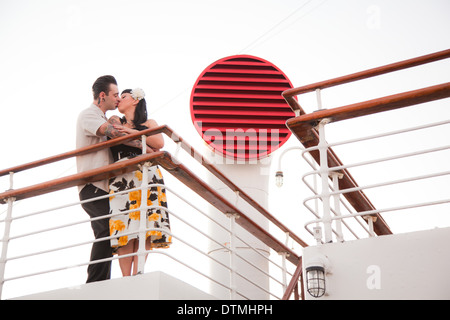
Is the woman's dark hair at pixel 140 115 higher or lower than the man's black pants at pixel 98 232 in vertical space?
higher

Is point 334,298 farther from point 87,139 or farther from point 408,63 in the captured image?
point 87,139

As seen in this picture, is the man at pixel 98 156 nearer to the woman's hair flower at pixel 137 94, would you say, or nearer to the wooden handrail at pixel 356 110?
the woman's hair flower at pixel 137 94

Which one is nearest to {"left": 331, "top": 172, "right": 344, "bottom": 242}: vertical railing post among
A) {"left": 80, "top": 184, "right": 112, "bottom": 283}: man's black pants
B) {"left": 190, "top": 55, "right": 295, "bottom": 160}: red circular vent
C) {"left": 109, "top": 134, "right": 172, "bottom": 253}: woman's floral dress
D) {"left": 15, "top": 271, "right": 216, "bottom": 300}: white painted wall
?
{"left": 15, "top": 271, "right": 216, "bottom": 300}: white painted wall

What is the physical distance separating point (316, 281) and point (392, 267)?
450 mm

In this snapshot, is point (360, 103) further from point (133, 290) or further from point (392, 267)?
point (133, 290)

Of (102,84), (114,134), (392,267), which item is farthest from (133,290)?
(102,84)

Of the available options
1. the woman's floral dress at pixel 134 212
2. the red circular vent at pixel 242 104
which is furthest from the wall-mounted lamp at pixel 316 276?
the red circular vent at pixel 242 104

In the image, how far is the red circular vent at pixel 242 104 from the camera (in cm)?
780

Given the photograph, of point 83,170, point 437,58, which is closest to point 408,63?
point 437,58

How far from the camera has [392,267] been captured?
145 inches

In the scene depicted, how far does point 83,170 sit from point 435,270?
8.74ft

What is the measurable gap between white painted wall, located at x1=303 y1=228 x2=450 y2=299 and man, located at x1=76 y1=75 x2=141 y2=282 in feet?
5.07

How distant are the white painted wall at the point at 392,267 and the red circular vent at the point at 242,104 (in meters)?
3.91

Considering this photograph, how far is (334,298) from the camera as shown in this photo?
376 cm
